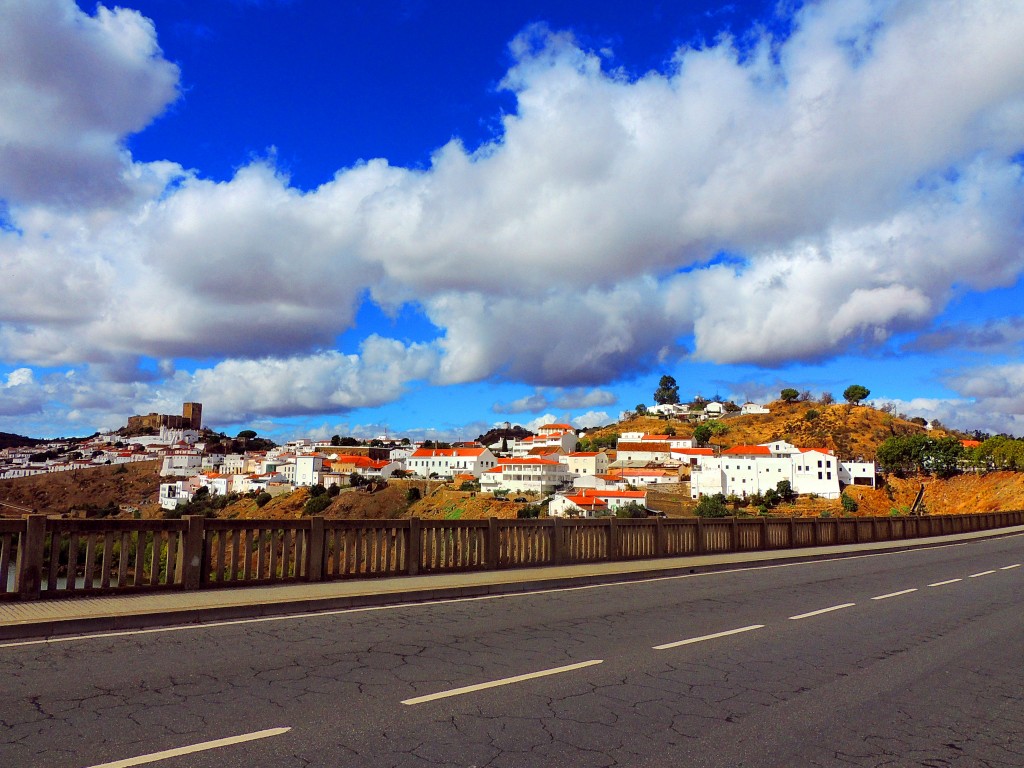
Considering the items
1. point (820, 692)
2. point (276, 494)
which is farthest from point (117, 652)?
point (276, 494)

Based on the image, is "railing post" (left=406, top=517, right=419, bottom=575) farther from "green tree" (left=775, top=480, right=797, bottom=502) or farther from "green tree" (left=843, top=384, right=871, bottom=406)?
"green tree" (left=843, top=384, right=871, bottom=406)

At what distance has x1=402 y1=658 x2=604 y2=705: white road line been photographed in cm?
603

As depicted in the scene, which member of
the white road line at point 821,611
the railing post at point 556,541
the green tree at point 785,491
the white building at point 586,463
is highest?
the white building at point 586,463

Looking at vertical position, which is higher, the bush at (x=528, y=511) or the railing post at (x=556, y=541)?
the railing post at (x=556, y=541)

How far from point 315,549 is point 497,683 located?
18.6ft

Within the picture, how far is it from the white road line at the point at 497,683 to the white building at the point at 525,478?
3592 inches

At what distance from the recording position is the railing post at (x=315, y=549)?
11383mm

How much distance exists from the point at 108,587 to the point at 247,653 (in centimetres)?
342

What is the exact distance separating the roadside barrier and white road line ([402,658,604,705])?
4845mm

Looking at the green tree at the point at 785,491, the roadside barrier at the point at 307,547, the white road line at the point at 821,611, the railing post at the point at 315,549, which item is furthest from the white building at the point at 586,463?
the railing post at the point at 315,549

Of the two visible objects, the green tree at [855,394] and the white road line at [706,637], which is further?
the green tree at [855,394]

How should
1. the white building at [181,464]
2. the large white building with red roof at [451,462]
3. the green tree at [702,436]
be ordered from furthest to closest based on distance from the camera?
the white building at [181,464]
the green tree at [702,436]
the large white building with red roof at [451,462]

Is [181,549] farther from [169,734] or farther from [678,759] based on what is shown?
[678,759]

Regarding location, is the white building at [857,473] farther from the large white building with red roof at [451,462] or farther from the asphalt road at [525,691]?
the asphalt road at [525,691]
